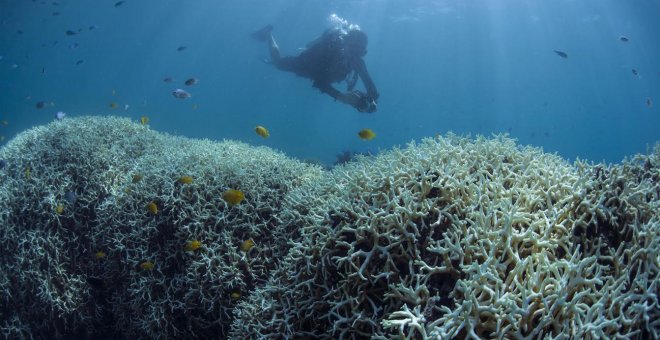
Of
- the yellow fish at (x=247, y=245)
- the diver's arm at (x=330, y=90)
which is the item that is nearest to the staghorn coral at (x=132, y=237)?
the yellow fish at (x=247, y=245)

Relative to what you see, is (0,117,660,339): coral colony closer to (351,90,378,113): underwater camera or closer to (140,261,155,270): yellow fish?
(140,261,155,270): yellow fish

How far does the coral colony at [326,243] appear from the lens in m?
2.61

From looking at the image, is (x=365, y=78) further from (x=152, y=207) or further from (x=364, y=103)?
(x=152, y=207)

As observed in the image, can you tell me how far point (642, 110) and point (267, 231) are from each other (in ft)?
353

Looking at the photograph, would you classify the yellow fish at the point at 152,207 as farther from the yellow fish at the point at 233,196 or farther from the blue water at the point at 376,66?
the blue water at the point at 376,66

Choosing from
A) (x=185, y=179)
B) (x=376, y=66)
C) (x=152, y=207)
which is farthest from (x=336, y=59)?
(x=376, y=66)

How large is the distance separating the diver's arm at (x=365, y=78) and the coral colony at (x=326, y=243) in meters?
8.72

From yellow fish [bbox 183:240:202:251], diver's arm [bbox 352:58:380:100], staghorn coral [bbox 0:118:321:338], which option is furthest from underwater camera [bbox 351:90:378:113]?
yellow fish [bbox 183:240:202:251]

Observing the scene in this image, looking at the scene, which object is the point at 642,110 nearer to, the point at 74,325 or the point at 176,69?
the point at 74,325

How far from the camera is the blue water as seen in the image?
46812mm

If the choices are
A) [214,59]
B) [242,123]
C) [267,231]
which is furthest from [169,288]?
[214,59]

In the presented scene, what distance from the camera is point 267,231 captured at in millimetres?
5504

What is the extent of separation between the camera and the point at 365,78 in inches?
620

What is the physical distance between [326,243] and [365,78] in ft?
42.8
